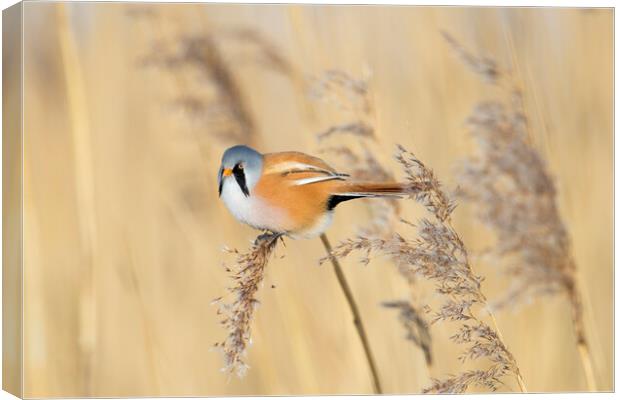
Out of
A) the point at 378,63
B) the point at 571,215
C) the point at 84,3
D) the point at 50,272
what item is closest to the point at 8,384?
the point at 50,272

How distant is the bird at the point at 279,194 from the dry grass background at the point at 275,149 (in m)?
0.38

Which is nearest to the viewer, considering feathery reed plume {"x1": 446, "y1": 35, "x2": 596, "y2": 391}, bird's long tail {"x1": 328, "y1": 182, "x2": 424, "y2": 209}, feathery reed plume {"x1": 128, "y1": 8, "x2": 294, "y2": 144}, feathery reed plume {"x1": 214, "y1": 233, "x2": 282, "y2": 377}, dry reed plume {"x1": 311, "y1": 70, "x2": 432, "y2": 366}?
feathery reed plume {"x1": 214, "y1": 233, "x2": 282, "y2": 377}

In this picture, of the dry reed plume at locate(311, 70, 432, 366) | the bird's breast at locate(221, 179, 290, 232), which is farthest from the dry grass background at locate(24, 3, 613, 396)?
the bird's breast at locate(221, 179, 290, 232)

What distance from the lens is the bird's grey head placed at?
263cm

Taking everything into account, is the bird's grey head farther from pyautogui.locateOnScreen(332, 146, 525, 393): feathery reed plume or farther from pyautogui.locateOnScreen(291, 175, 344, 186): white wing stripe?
pyautogui.locateOnScreen(332, 146, 525, 393): feathery reed plume

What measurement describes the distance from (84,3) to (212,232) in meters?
0.95

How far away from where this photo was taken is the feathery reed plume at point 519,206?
2.70 m

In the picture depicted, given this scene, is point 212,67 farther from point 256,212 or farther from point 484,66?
point 484,66

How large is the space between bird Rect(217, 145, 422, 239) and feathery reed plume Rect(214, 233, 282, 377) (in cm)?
39

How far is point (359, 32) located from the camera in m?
3.25

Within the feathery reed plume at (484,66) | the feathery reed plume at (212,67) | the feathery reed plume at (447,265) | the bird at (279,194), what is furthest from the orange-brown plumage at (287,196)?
the feathery reed plume at (484,66)

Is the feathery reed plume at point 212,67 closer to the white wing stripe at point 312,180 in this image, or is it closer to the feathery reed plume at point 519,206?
the white wing stripe at point 312,180

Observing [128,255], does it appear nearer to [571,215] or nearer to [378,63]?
[378,63]

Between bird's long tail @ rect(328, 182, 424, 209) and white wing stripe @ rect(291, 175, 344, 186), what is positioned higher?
white wing stripe @ rect(291, 175, 344, 186)
